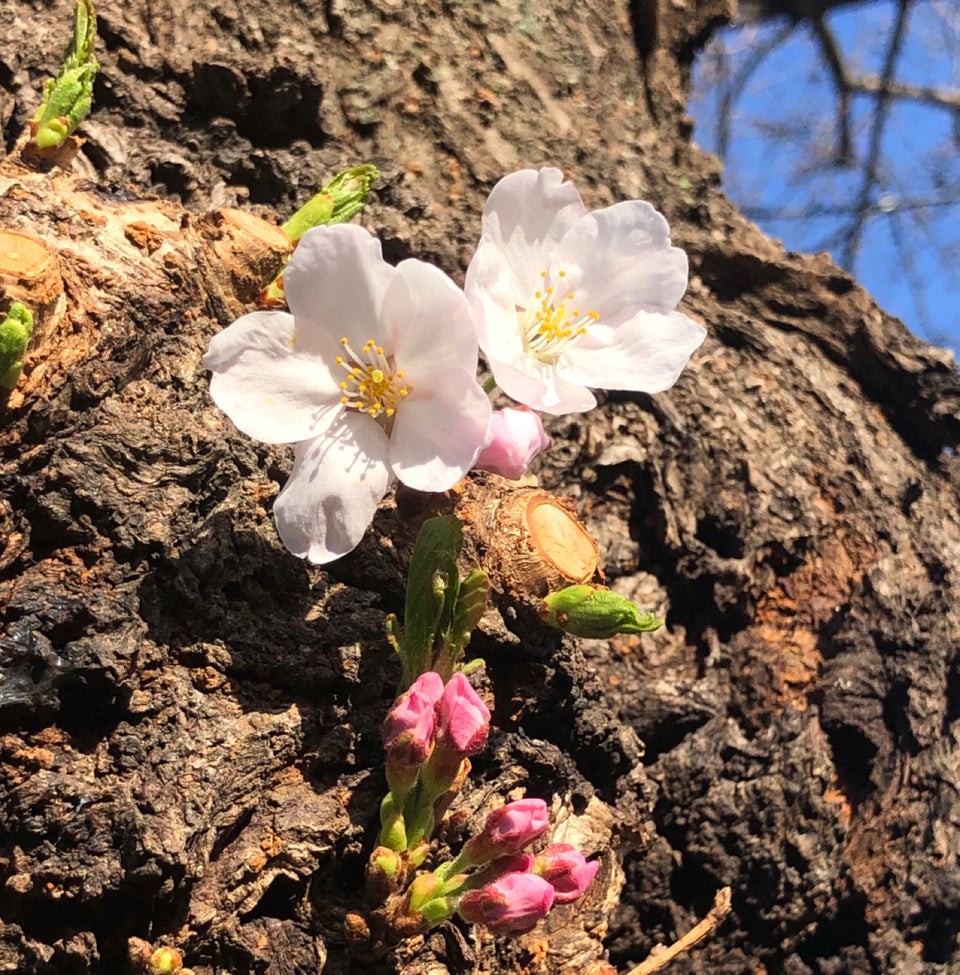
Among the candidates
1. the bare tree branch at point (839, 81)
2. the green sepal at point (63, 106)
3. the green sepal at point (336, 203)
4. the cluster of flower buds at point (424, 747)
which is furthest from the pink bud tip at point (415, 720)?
the bare tree branch at point (839, 81)

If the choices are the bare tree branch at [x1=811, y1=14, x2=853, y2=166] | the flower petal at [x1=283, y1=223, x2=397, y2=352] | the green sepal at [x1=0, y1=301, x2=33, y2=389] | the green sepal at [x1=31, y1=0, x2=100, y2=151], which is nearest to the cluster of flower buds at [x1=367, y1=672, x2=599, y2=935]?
the flower petal at [x1=283, y1=223, x2=397, y2=352]

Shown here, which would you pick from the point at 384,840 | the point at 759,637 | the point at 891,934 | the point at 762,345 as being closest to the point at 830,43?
the point at 762,345

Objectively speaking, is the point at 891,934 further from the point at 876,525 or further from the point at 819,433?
the point at 819,433

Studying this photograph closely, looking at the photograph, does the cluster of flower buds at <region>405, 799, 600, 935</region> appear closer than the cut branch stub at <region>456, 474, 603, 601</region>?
Yes

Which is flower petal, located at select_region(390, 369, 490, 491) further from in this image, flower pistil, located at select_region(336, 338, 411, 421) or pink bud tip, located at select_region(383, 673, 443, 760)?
pink bud tip, located at select_region(383, 673, 443, 760)

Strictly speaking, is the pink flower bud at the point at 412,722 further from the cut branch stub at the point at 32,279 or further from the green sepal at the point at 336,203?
the green sepal at the point at 336,203
